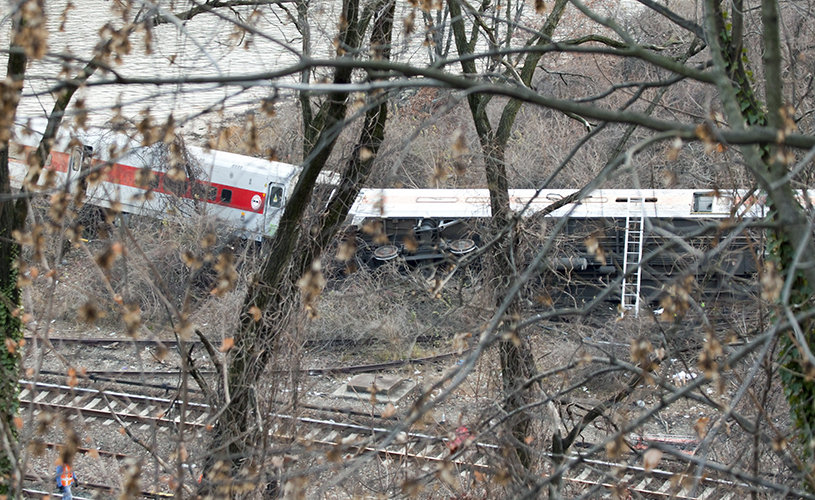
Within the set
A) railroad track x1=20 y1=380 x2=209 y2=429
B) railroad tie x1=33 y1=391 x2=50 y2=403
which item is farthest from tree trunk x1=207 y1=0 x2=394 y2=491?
railroad tie x1=33 y1=391 x2=50 y2=403

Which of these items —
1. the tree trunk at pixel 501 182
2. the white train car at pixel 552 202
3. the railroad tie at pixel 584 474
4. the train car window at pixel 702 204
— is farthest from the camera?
the train car window at pixel 702 204

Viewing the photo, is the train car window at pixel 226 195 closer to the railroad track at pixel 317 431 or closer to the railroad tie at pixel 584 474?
the railroad track at pixel 317 431

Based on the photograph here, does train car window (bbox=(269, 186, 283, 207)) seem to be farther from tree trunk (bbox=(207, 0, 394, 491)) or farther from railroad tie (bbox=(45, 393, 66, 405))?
tree trunk (bbox=(207, 0, 394, 491))

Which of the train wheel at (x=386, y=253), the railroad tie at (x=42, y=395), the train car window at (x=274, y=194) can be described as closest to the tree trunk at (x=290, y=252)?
the railroad tie at (x=42, y=395)

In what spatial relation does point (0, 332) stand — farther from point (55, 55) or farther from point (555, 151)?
point (555, 151)

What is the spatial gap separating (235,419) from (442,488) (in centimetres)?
265

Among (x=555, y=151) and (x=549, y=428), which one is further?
(x=555, y=151)

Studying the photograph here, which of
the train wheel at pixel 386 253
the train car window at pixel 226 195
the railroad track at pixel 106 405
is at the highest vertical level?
the train car window at pixel 226 195

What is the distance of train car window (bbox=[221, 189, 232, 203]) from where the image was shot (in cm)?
1688

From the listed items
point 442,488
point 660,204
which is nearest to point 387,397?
point 442,488

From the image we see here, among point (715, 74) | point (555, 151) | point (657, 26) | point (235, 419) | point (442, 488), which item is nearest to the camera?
point (715, 74)

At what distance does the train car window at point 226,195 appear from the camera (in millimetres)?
16875

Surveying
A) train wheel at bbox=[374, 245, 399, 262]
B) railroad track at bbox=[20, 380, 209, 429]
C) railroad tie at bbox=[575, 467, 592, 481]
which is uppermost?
train wheel at bbox=[374, 245, 399, 262]

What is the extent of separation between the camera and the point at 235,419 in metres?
6.64
